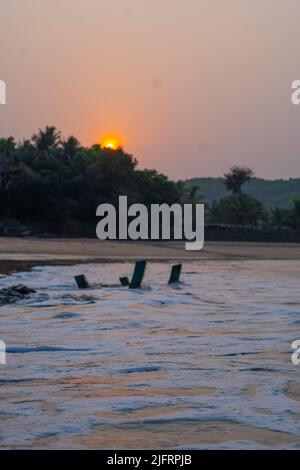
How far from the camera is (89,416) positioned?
4363 millimetres

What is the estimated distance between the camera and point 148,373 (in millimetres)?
5695

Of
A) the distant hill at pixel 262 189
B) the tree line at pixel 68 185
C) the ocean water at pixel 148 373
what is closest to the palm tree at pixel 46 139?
the tree line at pixel 68 185

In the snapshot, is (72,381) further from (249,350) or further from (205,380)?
(249,350)

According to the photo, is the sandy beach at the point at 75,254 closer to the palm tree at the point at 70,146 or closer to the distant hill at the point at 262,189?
the palm tree at the point at 70,146

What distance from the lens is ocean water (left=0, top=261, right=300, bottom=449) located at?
4.05m

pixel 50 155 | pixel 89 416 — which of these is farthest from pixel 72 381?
pixel 50 155

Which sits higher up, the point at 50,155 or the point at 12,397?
the point at 50,155

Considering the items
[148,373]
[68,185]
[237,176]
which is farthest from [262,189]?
[148,373]

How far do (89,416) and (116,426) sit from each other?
0.24m

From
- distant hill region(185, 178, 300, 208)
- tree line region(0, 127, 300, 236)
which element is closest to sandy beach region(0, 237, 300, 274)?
tree line region(0, 127, 300, 236)

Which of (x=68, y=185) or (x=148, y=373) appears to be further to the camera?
(x=68, y=185)

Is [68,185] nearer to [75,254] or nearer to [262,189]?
[75,254]

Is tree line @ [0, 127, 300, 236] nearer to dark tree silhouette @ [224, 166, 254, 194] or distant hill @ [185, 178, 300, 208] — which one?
dark tree silhouette @ [224, 166, 254, 194]

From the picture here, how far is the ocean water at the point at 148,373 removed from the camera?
405cm
